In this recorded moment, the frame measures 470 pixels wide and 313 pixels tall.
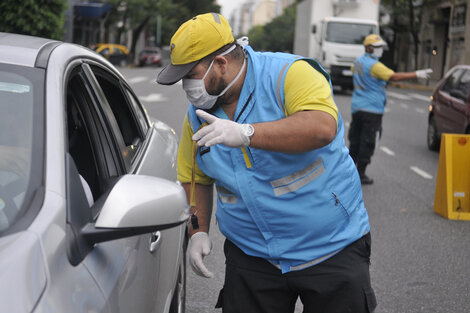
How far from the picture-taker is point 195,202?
2932 millimetres

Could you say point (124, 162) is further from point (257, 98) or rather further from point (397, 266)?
point (397, 266)

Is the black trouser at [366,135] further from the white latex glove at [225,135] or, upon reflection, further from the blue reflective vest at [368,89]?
the white latex glove at [225,135]

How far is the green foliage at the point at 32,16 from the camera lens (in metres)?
27.0

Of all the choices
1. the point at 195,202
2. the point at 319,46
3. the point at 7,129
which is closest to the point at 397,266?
the point at 195,202

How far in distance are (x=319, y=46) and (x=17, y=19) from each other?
37.2 feet

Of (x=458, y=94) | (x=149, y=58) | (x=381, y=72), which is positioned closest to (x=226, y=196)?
(x=381, y=72)

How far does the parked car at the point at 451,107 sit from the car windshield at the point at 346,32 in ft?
44.8

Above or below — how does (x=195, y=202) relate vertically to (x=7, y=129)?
below

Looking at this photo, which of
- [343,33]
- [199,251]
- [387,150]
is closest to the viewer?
[199,251]

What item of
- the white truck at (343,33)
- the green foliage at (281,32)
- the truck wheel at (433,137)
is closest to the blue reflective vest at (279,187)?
the truck wheel at (433,137)

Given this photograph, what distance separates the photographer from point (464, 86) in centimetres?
1163

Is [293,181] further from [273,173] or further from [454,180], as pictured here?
[454,180]

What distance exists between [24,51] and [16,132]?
412mm

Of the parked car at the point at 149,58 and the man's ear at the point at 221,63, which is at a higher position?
the man's ear at the point at 221,63
